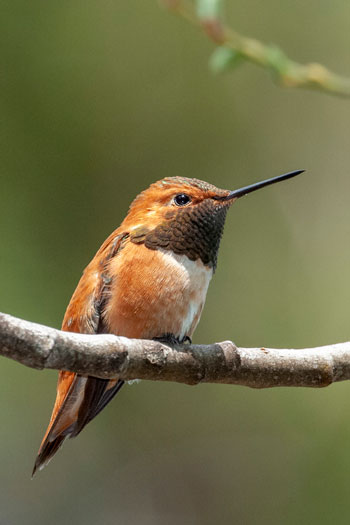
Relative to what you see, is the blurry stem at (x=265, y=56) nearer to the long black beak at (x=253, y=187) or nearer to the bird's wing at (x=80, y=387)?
the long black beak at (x=253, y=187)

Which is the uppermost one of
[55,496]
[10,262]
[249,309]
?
[249,309]

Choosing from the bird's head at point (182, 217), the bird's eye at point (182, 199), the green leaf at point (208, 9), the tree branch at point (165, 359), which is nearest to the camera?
the green leaf at point (208, 9)

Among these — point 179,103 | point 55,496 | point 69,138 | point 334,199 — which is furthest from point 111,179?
point 55,496

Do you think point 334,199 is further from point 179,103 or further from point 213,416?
point 213,416

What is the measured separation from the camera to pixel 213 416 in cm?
723

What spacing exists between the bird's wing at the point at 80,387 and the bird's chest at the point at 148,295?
2.3 inches

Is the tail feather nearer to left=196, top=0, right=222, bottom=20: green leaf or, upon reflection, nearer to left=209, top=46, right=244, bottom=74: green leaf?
left=209, top=46, right=244, bottom=74: green leaf

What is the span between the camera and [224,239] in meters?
7.78

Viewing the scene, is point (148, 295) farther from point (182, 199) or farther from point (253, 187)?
point (253, 187)

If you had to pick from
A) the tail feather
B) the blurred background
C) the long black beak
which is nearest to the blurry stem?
the long black beak

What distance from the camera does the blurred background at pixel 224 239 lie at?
648cm

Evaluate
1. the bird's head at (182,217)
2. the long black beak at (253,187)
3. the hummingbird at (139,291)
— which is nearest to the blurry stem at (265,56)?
the hummingbird at (139,291)

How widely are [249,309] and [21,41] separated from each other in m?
A: 3.36

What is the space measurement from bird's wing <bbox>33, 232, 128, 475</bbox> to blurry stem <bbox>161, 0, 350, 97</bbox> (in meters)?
1.44
